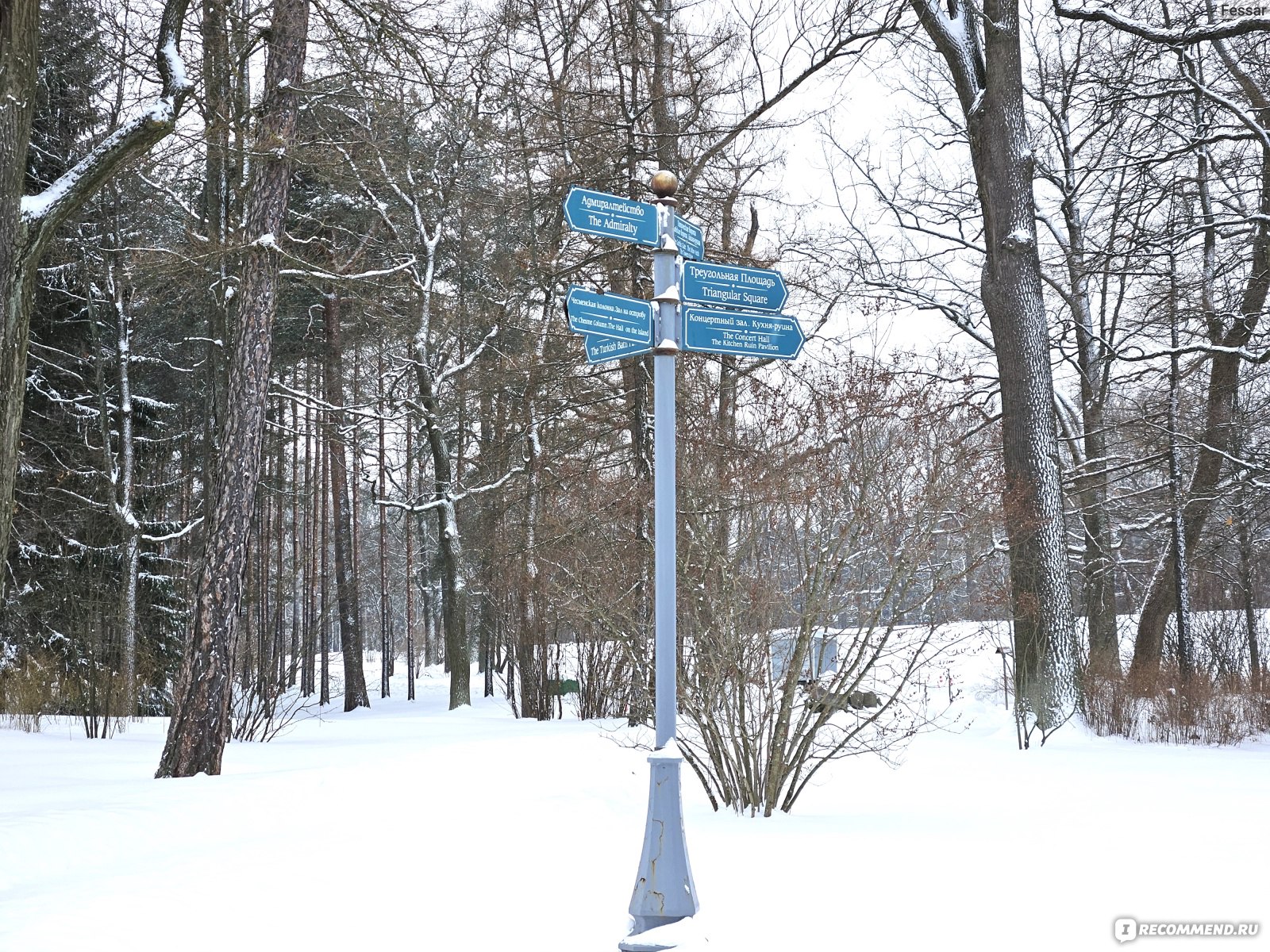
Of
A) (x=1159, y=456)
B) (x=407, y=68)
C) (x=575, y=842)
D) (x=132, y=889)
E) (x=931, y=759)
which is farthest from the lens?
(x=1159, y=456)

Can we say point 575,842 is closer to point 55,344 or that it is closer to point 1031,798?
point 1031,798

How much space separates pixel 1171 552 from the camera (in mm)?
15602

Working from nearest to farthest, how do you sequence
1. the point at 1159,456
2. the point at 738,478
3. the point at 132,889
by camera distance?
the point at 132,889, the point at 738,478, the point at 1159,456

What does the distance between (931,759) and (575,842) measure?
15.9 feet

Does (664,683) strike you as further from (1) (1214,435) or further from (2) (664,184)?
(1) (1214,435)

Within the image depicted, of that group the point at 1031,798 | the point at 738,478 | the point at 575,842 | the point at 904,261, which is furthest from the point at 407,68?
the point at 904,261

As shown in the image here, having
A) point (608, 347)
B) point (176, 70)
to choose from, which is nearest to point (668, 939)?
point (608, 347)

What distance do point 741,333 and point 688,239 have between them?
52cm

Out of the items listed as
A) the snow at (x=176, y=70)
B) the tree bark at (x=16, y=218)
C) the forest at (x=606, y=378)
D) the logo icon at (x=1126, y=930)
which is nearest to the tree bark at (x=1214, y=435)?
the forest at (x=606, y=378)

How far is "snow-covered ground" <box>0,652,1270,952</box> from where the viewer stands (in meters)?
4.15

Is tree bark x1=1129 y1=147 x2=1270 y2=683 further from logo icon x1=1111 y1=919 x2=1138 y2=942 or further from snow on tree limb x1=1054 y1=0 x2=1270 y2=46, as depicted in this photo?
logo icon x1=1111 y1=919 x2=1138 y2=942

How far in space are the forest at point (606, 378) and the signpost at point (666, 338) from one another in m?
1.83

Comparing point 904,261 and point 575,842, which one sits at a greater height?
point 904,261

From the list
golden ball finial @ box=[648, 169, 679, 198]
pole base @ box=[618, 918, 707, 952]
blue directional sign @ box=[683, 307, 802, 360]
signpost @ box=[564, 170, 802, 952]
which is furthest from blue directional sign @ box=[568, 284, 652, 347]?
pole base @ box=[618, 918, 707, 952]
